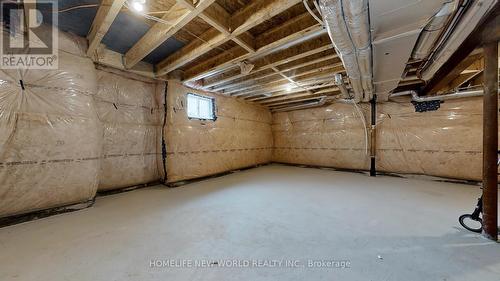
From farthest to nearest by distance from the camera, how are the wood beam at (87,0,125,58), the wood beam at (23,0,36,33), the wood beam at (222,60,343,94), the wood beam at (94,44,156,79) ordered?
the wood beam at (222,60,343,94) < the wood beam at (94,44,156,79) < the wood beam at (23,0,36,33) < the wood beam at (87,0,125,58)

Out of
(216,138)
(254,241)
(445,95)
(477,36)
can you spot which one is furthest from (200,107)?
(445,95)

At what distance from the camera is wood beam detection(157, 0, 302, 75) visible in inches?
66.0

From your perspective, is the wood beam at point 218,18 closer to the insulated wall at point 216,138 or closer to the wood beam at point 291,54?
the wood beam at point 291,54

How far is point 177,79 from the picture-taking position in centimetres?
360

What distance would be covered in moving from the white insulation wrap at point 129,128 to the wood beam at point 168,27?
2.25 feet

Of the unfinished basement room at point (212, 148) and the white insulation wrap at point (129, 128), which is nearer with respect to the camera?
the unfinished basement room at point (212, 148)

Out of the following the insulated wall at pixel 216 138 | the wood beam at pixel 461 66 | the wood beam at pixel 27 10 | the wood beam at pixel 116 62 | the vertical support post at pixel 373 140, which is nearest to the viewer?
the wood beam at pixel 27 10

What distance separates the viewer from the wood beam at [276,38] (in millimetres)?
1968

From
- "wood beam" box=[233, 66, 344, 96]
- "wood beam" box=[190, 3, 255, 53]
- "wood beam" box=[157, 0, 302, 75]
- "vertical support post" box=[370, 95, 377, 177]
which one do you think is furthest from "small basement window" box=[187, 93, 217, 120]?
"vertical support post" box=[370, 95, 377, 177]

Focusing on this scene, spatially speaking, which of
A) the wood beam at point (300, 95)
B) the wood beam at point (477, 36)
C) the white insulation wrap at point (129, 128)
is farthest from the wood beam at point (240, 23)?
the wood beam at point (300, 95)

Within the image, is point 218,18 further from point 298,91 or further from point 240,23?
point 298,91

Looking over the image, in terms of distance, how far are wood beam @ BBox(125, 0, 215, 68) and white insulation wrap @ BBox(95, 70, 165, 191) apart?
0.69m

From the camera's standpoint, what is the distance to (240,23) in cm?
196

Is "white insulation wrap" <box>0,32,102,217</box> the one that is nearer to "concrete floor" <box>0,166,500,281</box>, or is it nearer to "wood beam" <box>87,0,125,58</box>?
"concrete floor" <box>0,166,500,281</box>
